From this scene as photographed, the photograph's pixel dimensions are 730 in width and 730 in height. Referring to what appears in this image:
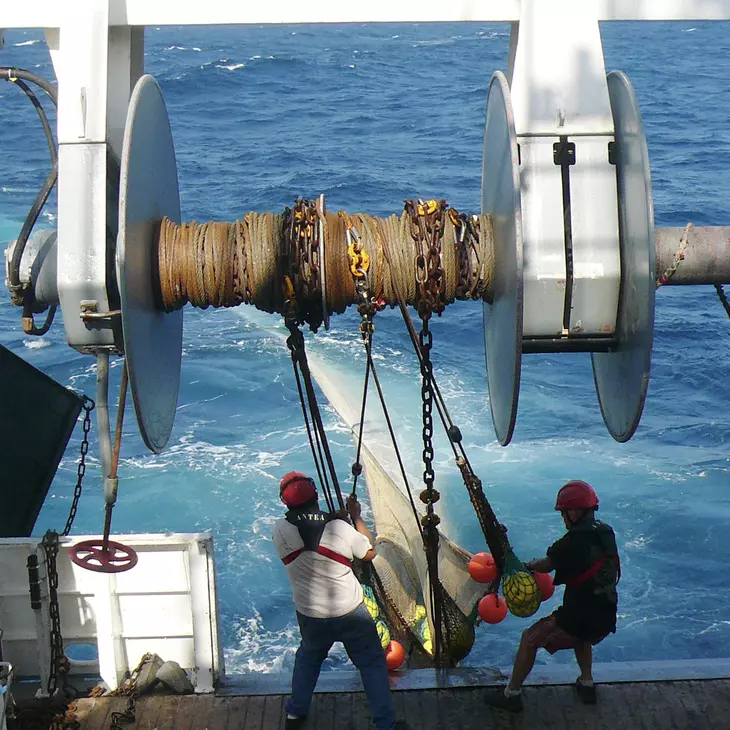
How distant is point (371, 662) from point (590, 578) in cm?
116

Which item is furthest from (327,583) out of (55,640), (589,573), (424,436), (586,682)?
(55,640)

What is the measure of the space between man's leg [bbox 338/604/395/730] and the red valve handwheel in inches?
47.6

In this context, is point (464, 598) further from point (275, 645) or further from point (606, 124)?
point (606, 124)

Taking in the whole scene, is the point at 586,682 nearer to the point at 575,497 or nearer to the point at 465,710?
the point at 465,710

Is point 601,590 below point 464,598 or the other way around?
the other way around

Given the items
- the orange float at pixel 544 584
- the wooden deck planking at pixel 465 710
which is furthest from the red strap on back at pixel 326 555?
the orange float at pixel 544 584

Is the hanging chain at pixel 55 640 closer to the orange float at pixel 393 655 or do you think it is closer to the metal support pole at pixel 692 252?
the orange float at pixel 393 655

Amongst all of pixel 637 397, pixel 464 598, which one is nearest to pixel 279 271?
pixel 637 397

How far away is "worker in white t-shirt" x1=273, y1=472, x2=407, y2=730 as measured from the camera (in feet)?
15.7

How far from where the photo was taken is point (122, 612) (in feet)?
18.9

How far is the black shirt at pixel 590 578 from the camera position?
4984mm

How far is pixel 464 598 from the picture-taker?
9.45 m

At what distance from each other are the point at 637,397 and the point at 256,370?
1467 cm

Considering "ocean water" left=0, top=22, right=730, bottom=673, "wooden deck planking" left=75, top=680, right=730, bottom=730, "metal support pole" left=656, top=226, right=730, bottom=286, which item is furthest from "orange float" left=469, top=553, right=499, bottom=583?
"ocean water" left=0, top=22, right=730, bottom=673
